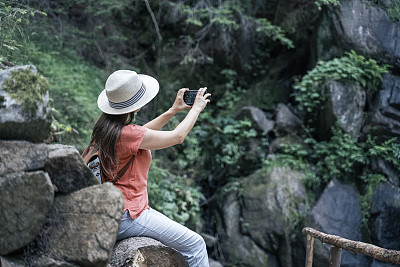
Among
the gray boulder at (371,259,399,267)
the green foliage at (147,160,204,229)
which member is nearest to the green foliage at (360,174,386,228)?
the gray boulder at (371,259,399,267)

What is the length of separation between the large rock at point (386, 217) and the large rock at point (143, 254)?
490cm

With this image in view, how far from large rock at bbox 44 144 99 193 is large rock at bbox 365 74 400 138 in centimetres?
632

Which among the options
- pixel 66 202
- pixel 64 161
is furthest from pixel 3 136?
pixel 66 202

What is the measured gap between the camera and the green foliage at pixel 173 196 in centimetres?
649

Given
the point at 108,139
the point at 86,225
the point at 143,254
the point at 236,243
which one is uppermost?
the point at 108,139

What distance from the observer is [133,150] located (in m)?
2.65

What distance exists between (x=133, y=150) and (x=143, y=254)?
812mm

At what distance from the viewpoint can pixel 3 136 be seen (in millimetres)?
2217

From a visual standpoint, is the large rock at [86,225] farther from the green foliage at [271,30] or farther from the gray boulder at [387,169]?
the green foliage at [271,30]

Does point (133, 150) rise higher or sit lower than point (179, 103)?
lower

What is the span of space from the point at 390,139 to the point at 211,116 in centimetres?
393

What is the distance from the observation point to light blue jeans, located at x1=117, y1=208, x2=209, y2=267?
9.05ft

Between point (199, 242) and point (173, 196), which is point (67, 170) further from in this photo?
point (173, 196)

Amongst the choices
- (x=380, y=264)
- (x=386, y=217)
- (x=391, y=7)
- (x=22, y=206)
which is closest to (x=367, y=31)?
(x=391, y=7)
